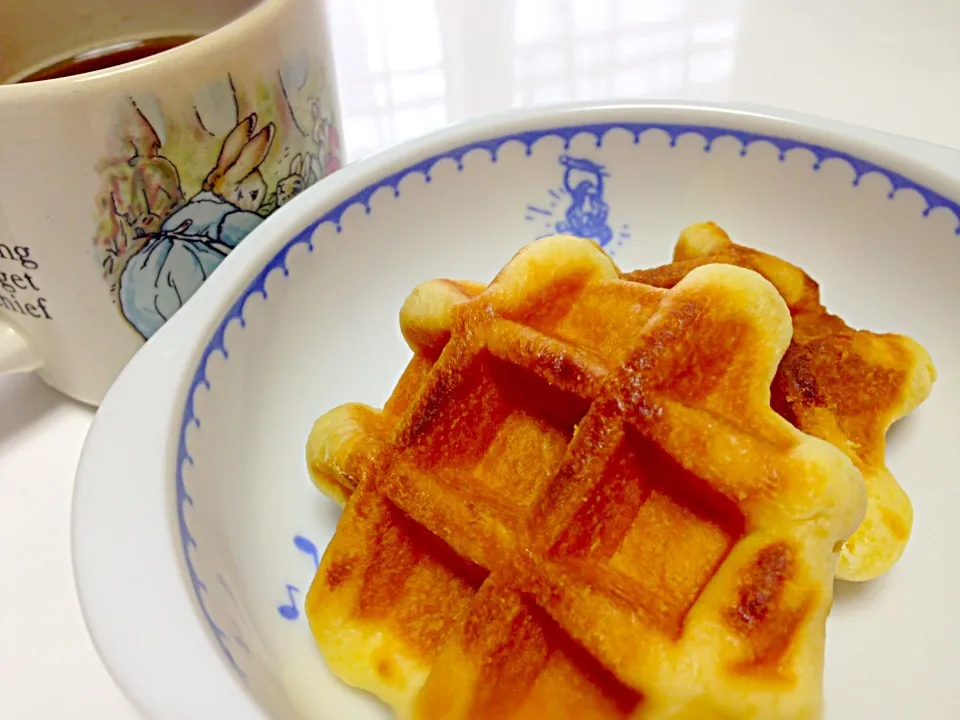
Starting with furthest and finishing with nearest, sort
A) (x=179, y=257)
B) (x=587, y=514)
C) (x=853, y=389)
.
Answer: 1. (x=179, y=257)
2. (x=853, y=389)
3. (x=587, y=514)

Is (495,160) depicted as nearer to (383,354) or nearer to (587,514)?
(383,354)

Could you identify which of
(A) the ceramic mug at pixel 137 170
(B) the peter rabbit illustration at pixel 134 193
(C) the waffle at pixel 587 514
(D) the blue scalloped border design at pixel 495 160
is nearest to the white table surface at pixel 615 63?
(D) the blue scalloped border design at pixel 495 160

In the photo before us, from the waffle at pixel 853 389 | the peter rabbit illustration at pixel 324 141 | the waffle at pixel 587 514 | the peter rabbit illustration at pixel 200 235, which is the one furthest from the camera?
the peter rabbit illustration at pixel 324 141

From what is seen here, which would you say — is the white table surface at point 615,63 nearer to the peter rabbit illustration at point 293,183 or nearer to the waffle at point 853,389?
the waffle at point 853,389

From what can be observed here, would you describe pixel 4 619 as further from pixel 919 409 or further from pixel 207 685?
pixel 919 409

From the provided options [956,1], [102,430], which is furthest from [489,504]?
[956,1]

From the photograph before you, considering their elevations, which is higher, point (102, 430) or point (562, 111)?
point (562, 111)

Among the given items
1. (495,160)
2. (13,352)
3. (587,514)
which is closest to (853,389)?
(587,514)
